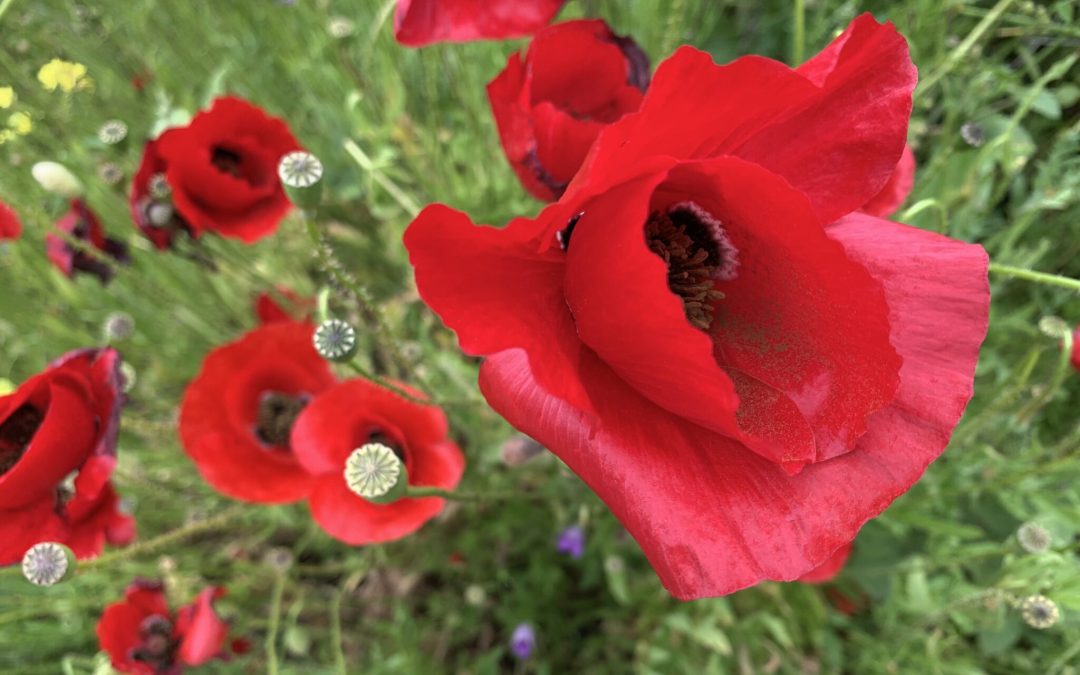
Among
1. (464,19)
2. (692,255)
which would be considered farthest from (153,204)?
(692,255)

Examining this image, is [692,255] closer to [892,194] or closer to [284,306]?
[892,194]

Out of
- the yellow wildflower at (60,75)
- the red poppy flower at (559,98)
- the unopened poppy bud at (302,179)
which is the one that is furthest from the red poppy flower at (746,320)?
the yellow wildflower at (60,75)

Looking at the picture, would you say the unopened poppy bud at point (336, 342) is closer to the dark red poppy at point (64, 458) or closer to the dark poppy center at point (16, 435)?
the dark red poppy at point (64, 458)

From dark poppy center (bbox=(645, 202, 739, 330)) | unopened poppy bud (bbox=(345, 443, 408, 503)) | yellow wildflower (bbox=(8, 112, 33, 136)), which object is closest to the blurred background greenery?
yellow wildflower (bbox=(8, 112, 33, 136))

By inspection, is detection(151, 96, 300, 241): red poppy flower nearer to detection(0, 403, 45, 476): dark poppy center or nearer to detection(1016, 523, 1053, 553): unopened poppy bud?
detection(0, 403, 45, 476): dark poppy center

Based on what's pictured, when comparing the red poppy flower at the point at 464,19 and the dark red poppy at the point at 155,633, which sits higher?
the red poppy flower at the point at 464,19

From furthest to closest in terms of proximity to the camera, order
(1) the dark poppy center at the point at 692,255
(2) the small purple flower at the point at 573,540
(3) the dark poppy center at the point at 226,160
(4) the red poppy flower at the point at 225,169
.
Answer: (2) the small purple flower at the point at 573,540 → (3) the dark poppy center at the point at 226,160 → (4) the red poppy flower at the point at 225,169 → (1) the dark poppy center at the point at 692,255
